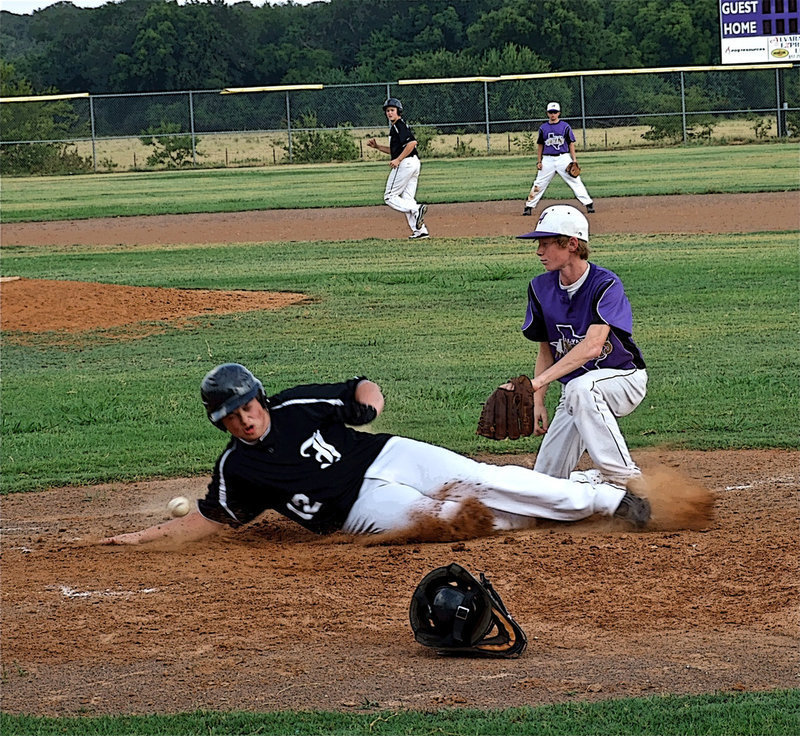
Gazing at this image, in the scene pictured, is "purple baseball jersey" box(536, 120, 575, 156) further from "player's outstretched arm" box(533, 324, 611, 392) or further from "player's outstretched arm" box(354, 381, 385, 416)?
"player's outstretched arm" box(354, 381, 385, 416)

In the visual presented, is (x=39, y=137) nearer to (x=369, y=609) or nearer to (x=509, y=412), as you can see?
(x=509, y=412)

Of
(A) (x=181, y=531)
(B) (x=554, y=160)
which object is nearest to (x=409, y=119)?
(B) (x=554, y=160)

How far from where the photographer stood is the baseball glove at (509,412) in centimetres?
603

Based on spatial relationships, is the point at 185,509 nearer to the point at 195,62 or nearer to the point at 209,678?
the point at 209,678

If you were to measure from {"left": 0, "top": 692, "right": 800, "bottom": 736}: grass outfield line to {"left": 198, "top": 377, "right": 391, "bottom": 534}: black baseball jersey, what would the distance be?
1.74 meters

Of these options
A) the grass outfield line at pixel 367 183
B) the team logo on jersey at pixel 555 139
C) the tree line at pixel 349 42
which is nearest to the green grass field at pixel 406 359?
the team logo on jersey at pixel 555 139

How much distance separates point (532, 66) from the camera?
4888 cm

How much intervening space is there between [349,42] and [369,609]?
56233 millimetres

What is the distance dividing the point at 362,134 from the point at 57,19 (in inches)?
1000

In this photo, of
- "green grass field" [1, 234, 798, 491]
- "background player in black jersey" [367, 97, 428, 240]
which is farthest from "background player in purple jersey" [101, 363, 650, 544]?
"background player in black jersey" [367, 97, 428, 240]

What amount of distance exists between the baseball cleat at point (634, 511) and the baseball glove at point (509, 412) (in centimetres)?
60

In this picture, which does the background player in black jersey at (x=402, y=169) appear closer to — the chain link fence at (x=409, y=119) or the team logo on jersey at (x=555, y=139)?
the team logo on jersey at (x=555, y=139)

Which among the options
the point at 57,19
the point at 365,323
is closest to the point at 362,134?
the point at 57,19

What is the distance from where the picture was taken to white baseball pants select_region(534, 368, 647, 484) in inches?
235
